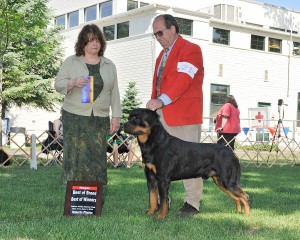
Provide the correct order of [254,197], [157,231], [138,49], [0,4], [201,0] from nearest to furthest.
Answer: [157,231]
[254,197]
[0,4]
[138,49]
[201,0]

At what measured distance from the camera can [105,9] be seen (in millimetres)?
28781

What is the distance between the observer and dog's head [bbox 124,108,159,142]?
455 centimetres

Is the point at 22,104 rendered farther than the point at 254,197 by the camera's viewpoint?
Yes

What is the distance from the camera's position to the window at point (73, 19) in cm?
3100

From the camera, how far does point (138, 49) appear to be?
24656mm

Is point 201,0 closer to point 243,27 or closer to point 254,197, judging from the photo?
point 243,27

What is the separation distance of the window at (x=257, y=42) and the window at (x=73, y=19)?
36.5 ft

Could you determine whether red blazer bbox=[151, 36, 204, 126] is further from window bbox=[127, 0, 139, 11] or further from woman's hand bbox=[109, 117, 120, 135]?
window bbox=[127, 0, 139, 11]

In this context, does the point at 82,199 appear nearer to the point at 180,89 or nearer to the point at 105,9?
the point at 180,89

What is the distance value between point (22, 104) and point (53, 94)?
5.14 feet

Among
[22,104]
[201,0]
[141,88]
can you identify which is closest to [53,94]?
[22,104]

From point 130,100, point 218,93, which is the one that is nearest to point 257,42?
point 218,93

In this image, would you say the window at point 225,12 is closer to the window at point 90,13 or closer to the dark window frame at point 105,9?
the dark window frame at point 105,9

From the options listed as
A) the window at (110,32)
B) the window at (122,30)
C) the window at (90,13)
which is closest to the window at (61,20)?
the window at (90,13)
